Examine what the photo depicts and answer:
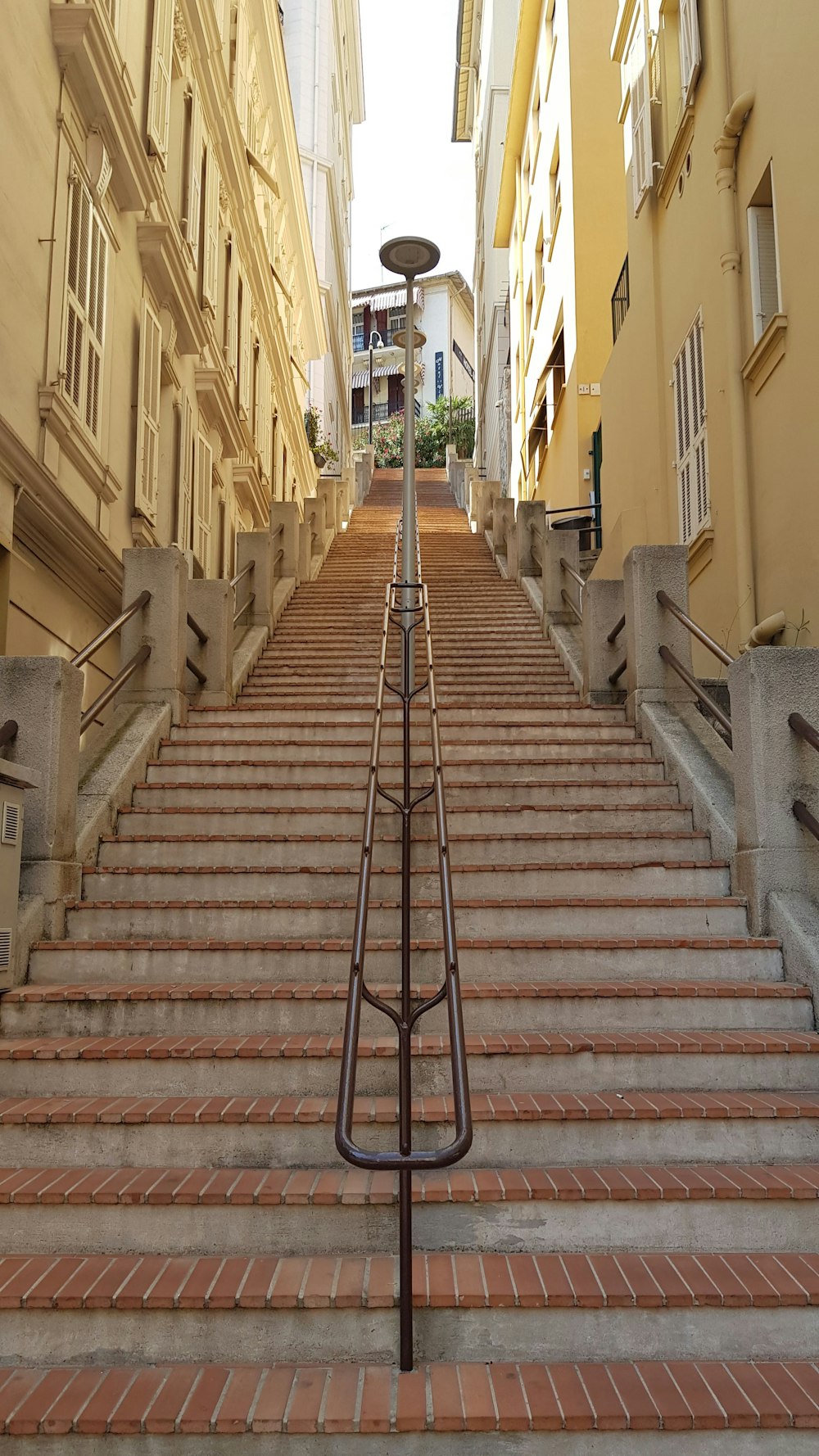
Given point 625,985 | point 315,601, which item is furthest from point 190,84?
point 625,985

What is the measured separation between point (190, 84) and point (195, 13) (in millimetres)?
919

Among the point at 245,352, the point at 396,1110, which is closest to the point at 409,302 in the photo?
the point at 396,1110

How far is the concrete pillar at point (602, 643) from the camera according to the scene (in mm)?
8477

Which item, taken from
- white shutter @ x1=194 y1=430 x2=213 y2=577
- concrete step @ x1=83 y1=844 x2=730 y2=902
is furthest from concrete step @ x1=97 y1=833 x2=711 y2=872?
white shutter @ x1=194 y1=430 x2=213 y2=577

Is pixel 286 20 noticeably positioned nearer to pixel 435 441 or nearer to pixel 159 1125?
pixel 435 441

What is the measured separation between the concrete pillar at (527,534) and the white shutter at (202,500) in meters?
4.05

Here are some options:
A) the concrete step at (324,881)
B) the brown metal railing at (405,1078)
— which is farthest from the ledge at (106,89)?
the brown metal railing at (405,1078)

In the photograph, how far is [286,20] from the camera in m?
38.0

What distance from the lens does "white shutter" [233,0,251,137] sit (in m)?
20.0

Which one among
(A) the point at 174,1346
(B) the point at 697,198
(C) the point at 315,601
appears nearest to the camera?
(A) the point at 174,1346

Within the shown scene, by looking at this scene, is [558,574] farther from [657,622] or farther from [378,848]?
[378,848]

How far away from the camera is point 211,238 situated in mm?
16203

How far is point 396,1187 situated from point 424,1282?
1.25 feet

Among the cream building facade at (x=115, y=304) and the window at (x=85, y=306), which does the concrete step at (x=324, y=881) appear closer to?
the cream building facade at (x=115, y=304)
